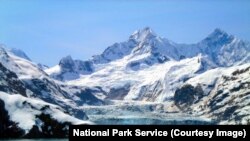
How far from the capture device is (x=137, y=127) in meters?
42.2

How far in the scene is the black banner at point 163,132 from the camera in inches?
1629

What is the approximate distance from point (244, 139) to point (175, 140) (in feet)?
16.4

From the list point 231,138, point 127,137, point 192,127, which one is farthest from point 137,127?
point 231,138

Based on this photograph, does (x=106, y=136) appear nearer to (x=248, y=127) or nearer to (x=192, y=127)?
(x=192, y=127)

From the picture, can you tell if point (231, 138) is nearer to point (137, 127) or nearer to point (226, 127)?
point (226, 127)

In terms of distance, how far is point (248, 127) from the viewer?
43.2 meters

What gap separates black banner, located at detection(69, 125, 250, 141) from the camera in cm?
4138

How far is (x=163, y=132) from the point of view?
1631 inches

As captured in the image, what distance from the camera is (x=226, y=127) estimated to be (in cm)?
4200

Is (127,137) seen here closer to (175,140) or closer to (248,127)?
(175,140)

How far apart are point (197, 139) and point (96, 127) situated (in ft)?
24.2

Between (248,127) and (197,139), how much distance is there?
4410 millimetres

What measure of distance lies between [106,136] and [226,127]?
8.73m

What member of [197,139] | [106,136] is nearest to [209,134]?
[197,139]
